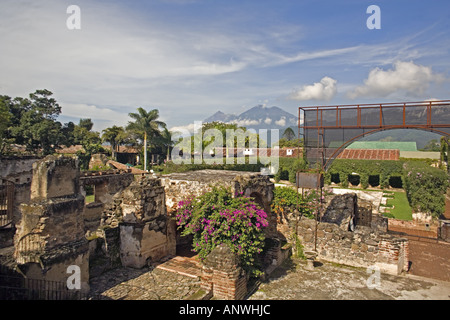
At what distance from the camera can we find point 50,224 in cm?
704

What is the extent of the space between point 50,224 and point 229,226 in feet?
14.9

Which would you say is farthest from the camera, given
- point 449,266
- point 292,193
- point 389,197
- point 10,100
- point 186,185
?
point 10,100

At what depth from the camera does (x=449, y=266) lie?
1160 centimetres

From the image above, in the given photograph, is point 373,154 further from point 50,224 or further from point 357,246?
point 50,224

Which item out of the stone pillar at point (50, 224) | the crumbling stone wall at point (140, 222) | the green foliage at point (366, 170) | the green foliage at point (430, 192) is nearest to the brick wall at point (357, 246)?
the crumbling stone wall at point (140, 222)

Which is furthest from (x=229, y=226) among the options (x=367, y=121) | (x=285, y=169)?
(x=285, y=169)

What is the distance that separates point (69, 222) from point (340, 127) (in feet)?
36.5

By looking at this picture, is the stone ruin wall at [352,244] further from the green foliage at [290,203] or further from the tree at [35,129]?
the tree at [35,129]

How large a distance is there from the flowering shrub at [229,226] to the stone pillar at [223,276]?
39 centimetres

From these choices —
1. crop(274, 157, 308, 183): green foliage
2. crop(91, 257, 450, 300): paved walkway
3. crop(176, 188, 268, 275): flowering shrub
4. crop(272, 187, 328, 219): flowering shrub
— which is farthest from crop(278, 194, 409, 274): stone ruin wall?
crop(274, 157, 308, 183): green foliage

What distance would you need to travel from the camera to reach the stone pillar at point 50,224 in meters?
6.85
